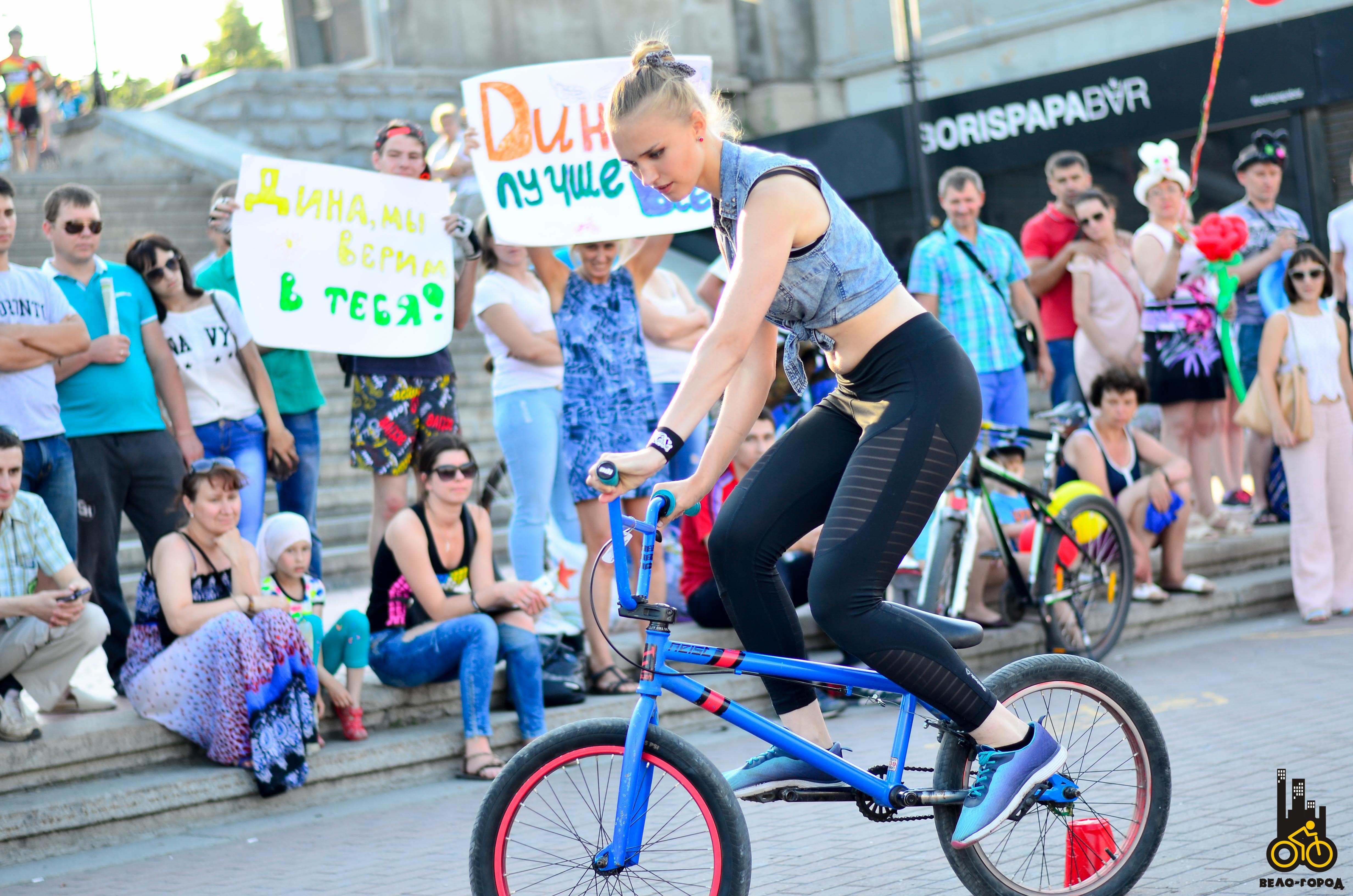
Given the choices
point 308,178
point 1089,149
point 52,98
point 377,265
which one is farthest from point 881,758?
point 52,98

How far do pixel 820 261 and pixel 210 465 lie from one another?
3226 millimetres

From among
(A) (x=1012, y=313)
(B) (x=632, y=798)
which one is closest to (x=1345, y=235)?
(A) (x=1012, y=313)

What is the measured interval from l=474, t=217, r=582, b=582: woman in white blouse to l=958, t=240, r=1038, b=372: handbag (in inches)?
100

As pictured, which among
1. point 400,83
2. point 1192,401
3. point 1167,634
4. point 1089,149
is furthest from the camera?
point 400,83

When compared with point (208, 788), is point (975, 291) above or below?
above

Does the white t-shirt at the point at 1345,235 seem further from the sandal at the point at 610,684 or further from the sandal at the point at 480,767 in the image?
Result: the sandal at the point at 480,767

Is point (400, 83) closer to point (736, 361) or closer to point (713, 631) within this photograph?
point (713, 631)

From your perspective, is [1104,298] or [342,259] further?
[1104,298]

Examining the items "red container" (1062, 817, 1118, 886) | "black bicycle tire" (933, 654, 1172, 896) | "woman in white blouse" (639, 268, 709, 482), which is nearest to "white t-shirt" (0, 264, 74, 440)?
"woman in white blouse" (639, 268, 709, 482)

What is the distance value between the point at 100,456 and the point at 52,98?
17.2m

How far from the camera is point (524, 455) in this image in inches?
268

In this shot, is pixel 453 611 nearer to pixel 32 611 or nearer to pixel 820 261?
pixel 32 611

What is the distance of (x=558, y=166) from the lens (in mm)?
7195

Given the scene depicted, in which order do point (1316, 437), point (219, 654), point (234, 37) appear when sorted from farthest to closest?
point (234, 37) → point (1316, 437) → point (219, 654)
